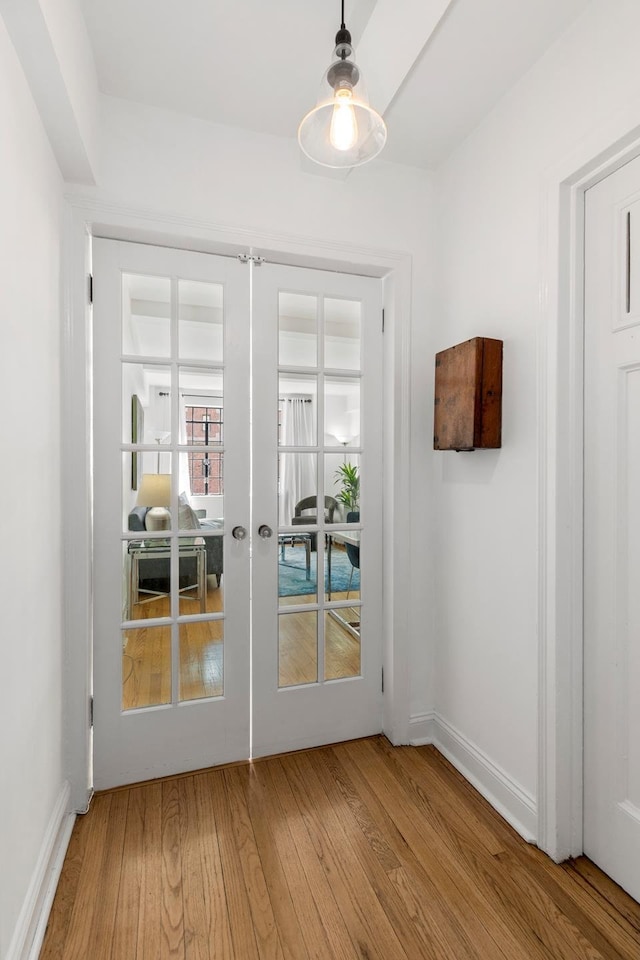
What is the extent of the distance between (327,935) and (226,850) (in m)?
0.44

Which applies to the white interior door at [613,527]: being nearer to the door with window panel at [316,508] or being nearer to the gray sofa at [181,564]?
the door with window panel at [316,508]

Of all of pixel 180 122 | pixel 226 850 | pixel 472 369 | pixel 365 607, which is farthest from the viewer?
pixel 365 607

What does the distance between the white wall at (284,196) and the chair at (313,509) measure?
1.25ft

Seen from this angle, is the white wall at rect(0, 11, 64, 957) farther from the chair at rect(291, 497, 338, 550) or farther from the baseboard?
the baseboard

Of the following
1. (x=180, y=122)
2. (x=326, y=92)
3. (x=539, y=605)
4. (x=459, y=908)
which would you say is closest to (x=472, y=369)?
(x=539, y=605)

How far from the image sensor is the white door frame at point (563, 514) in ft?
5.12

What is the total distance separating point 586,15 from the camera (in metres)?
1.44

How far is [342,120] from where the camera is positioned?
1.12 metres

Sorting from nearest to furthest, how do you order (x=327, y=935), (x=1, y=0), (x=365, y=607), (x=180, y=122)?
1. (x=1, y=0)
2. (x=327, y=935)
3. (x=180, y=122)
4. (x=365, y=607)

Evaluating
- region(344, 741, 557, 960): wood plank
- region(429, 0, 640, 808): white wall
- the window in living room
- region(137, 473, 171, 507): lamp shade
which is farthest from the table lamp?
region(344, 741, 557, 960): wood plank

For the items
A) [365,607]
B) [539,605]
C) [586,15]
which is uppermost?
[586,15]

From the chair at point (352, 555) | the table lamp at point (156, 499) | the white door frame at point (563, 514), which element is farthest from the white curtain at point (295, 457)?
the white door frame at point (563, 514)

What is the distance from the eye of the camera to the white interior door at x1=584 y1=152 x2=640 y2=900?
1.41 meters

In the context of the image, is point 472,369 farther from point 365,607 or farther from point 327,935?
point 327,935
